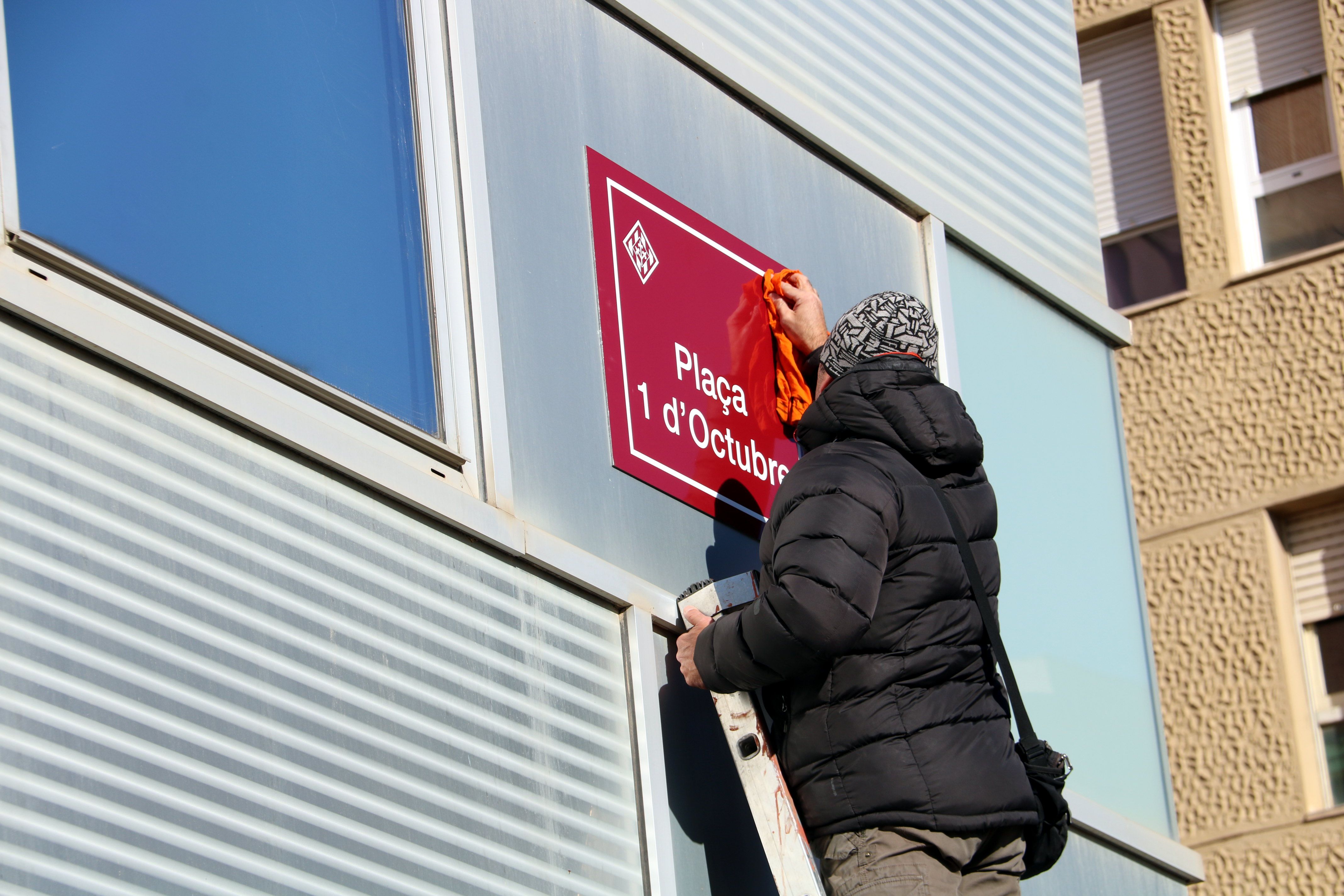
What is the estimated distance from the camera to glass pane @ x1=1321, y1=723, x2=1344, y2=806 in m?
12.7

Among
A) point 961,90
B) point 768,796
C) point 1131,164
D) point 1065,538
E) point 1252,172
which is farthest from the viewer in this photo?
point 1131,164

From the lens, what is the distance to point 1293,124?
557 inches

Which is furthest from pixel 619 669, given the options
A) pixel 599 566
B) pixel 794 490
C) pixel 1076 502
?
pixel 1076 502

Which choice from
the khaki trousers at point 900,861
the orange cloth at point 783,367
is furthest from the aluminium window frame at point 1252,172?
the khaki trousers at point 900,861

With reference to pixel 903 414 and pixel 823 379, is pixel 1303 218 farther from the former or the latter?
pixel 903 414

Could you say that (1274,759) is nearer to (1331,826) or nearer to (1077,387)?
(1331,826)

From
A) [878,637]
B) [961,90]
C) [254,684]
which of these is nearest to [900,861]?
[878,637]

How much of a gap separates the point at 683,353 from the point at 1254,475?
852 cm

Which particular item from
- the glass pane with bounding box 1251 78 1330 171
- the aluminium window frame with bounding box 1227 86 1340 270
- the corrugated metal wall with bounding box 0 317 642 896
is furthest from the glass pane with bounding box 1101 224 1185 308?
the corrugated metal wall with bounding box 0 317 642 896

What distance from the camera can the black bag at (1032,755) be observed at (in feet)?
15.1

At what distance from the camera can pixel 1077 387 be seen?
7.09 metres

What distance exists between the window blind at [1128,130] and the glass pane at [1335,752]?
3.82 m

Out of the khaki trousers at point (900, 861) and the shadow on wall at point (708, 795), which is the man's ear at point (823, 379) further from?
the khaki trousers at point (900, 861)

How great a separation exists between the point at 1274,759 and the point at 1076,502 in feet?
21.2
